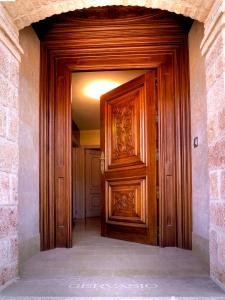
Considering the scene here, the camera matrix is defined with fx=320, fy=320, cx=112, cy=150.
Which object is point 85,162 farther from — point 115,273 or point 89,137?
point 115,273

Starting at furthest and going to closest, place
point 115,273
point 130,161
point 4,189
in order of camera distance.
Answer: point 130,161 → point 115,273 → point 4,189

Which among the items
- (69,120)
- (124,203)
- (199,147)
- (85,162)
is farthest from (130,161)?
(85,162)

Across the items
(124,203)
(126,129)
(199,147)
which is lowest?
(124,203)

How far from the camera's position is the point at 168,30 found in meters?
3.35

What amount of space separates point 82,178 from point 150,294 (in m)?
6.09

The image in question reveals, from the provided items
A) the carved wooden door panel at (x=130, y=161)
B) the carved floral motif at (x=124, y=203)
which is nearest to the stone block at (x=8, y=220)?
the carved wooden door panel at (x=130, y=161)

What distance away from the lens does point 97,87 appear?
16.6 ft

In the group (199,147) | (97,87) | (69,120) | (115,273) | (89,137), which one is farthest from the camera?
(89,137)

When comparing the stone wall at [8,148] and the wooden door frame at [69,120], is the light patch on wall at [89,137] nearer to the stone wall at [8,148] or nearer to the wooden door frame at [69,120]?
the wooden door frame at [69,120]

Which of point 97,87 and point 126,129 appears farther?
point 97,87

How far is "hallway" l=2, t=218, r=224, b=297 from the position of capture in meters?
1.81

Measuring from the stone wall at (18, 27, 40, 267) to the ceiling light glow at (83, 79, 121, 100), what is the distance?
168 centimetres

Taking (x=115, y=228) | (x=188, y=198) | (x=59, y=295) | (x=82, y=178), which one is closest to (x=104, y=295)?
(x=59, y=295)

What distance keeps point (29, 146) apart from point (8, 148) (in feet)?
3.26
